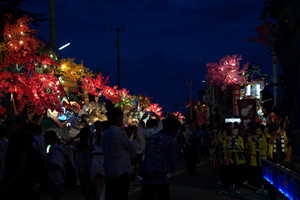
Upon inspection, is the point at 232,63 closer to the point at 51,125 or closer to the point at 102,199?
the point at 51,125

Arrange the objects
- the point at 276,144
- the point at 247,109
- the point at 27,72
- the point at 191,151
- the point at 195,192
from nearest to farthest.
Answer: the point at 276,144
the point at 195,192
the point at 27,72
the point at 191,151
the point at 247,109

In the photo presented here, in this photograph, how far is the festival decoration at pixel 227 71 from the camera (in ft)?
164

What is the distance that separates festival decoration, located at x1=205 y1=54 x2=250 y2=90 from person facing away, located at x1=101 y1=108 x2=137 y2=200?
4174 cm

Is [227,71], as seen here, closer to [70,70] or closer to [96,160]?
[70,70]

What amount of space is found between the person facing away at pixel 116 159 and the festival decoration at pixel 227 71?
4174 cm

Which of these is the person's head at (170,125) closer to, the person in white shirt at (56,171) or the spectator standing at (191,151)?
the person in white shirt at (56,171)

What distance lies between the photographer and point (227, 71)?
51.4 m


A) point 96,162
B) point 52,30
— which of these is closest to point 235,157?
point 96,162

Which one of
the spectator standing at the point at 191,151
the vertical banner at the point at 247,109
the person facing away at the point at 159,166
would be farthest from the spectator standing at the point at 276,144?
the vertical banner at the point at 247,109

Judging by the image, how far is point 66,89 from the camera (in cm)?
2031

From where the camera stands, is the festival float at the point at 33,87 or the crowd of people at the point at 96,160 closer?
the crowd of people at the point at 96,160

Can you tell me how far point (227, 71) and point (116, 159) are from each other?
4462 centimetres

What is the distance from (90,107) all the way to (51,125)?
204cm

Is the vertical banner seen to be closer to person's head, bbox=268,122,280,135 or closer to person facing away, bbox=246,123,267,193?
person facing away, bbox=246,123,267,193
